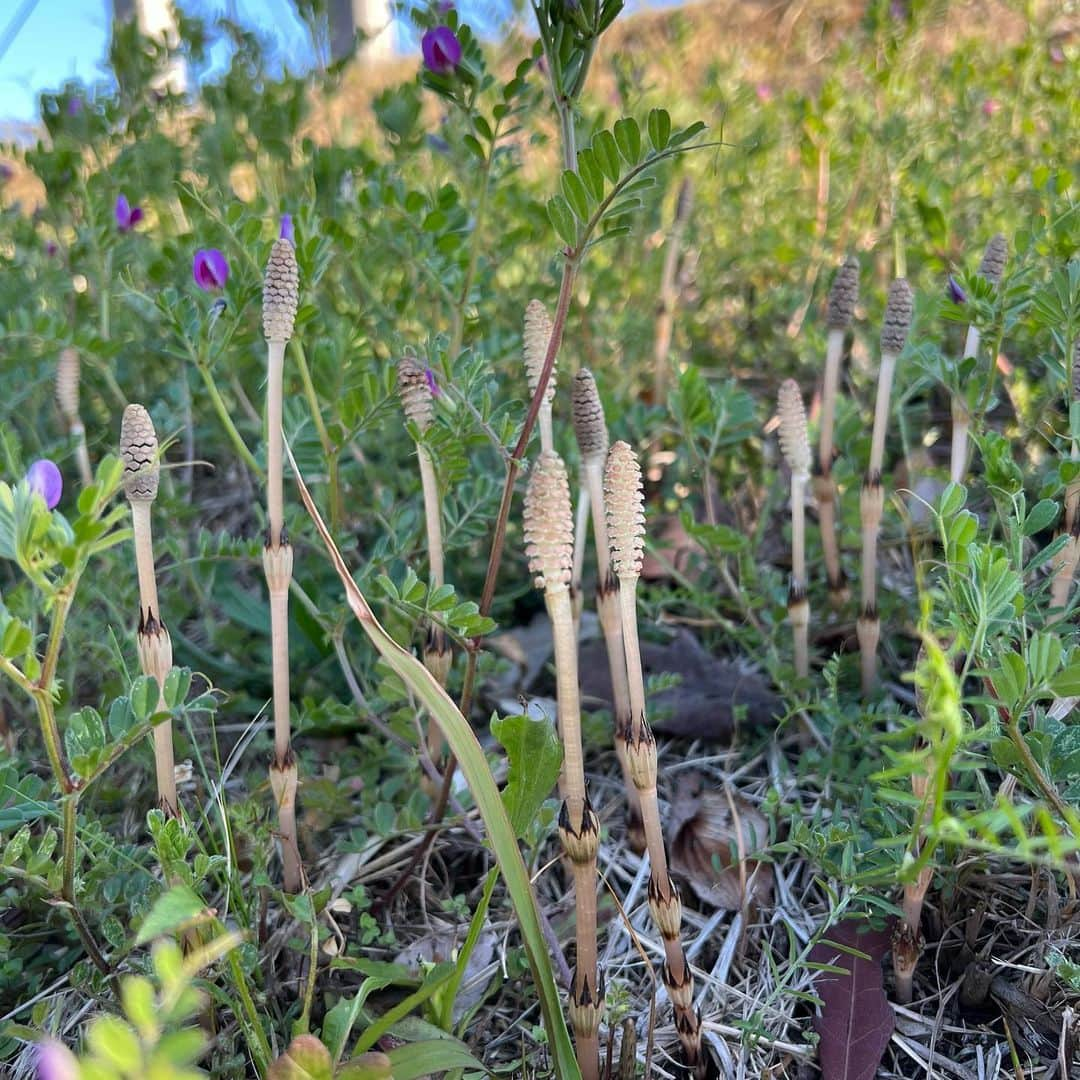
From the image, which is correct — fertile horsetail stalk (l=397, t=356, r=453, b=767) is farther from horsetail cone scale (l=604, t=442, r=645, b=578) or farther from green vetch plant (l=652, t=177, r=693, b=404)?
green vetch plant (l=652, t=177, r=693, b=404)

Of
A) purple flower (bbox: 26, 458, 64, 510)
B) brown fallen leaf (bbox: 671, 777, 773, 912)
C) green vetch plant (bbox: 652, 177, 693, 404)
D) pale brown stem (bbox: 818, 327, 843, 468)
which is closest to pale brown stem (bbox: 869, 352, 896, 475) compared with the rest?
pale brown stem (bbox: 818, 327, 843, 468)

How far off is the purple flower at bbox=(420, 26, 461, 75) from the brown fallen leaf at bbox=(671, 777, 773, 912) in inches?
49.4

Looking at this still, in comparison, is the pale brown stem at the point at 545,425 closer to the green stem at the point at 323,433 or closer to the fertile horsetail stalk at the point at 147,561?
the green stem at the point at 323,433

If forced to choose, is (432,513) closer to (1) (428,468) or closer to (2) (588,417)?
(1) (428,468)

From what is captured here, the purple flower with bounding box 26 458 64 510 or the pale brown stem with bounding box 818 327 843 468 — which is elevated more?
the purple flower with bounding box 26 458 64 510

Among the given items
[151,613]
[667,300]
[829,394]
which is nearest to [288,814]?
[151,613]

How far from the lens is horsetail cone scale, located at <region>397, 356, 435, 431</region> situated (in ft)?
A: 4.50

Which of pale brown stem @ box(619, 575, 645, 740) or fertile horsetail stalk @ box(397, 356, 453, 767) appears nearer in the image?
pale brown stem @ box(619, 575, 645, 740)

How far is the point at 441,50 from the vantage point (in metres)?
1.59

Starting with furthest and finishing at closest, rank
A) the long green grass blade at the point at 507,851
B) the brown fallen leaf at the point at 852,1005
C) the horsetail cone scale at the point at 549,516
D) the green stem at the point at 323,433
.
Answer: the green stem at the point at 323,433, the brown fallen leaf at the point at 852,1005, the long green grass blade at the point at 507,851, the horsetail cone scale at the point at 549,516

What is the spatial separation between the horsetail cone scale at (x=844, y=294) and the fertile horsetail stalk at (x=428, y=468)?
0.72 meters

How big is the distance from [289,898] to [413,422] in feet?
2.10

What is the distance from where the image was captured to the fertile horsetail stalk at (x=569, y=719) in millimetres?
975

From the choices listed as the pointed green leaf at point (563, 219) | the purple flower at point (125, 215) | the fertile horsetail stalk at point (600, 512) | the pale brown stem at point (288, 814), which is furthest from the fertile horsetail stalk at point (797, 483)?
the purple flower at point (125, 215)
